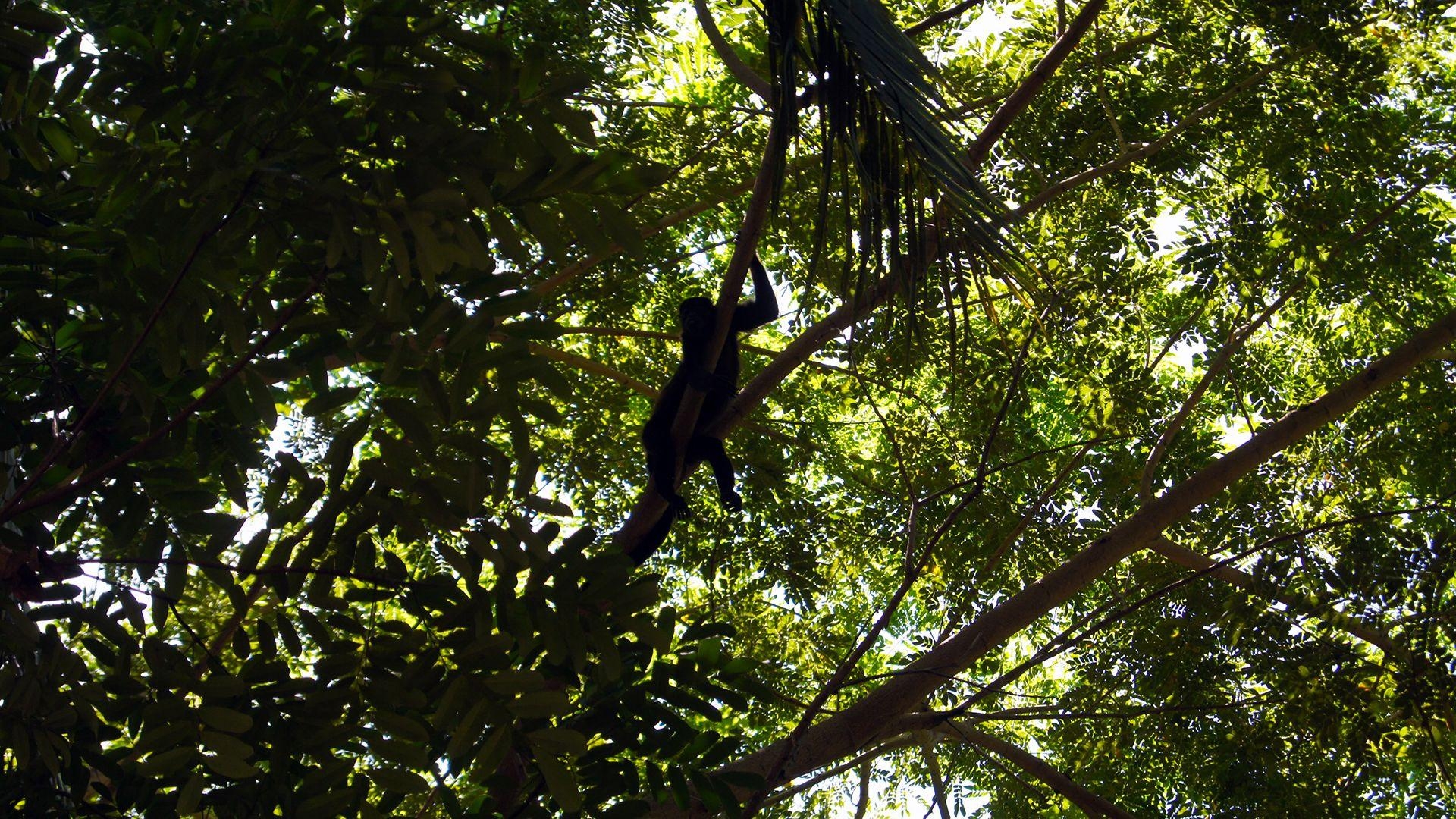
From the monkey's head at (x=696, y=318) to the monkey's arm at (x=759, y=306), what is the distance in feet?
0.53

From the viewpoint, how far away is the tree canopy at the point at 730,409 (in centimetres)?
250

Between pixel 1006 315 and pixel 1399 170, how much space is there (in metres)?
2.17

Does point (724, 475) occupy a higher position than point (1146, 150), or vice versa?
point (1146, 150)

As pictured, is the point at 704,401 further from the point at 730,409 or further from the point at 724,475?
the point at 724,475

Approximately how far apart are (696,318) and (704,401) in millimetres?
1154

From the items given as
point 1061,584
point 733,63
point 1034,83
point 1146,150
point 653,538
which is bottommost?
point 1061,584

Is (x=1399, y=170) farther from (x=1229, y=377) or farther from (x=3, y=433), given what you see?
(x=3, y=433)

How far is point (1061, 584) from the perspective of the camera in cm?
381

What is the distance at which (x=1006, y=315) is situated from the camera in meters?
6.40

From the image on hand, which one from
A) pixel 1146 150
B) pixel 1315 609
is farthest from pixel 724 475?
pixel 1315 609

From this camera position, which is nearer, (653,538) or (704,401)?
(704,401)

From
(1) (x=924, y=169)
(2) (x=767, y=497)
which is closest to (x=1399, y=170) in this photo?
(2) (x=767, y=497)

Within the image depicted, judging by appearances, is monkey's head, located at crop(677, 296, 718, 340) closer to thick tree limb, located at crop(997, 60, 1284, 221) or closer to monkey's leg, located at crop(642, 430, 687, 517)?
monkey's leg, located at crop(642, 430, 687, 517)

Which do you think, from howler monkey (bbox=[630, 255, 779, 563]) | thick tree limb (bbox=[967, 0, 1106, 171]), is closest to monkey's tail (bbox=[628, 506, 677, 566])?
howler monkey (bbox=[630, 255, 779, 563])
